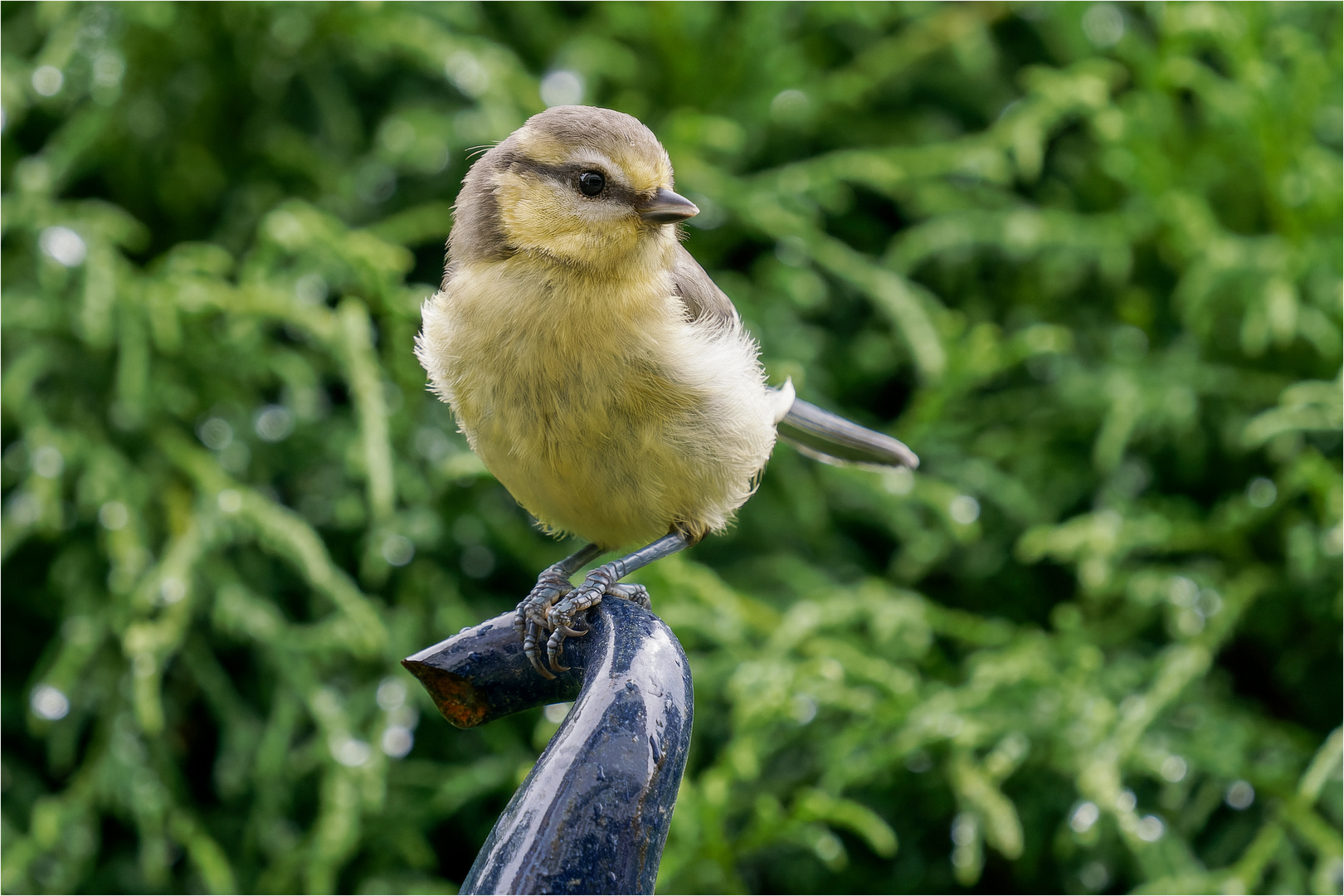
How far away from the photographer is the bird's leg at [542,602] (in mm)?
1165

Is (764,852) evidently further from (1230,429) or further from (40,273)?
(40,273)

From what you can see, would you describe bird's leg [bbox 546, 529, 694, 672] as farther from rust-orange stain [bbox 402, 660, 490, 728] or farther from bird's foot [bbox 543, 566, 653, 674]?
rust-orange stain [bbox 402, 660, 490, 728]

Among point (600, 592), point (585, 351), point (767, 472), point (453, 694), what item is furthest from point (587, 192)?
point (767, 472)

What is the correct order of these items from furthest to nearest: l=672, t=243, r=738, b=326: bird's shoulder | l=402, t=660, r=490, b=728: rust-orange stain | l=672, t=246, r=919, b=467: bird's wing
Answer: l=672, t=246, r=919, b=467: bird's wing, l=672, t=243, r=738, b=326: bird's shoulder, l=402, t=660, r=490, b=728: rust-orange stain

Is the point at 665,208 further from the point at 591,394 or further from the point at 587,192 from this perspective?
the point at 591,394

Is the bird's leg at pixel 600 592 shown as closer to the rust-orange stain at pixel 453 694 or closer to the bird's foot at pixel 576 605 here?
the bird's foot at pixel 576 605

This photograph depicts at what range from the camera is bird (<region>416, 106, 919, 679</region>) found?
50.2 inches

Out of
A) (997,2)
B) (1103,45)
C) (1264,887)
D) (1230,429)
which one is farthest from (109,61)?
(1264,887)

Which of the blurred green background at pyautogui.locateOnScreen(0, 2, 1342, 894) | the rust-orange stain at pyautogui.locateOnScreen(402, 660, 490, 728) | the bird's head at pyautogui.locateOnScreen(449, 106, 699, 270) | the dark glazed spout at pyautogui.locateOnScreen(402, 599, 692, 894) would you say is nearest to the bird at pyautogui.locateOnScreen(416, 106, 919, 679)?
the bird's head at pyautogui.locateOnScreen(449, 106, 699, 270)

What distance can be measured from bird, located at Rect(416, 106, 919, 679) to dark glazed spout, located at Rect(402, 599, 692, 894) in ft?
0.78

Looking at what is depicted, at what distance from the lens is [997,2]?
7.54 feet

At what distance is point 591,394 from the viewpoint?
127 cm

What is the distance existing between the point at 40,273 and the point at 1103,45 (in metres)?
1.99

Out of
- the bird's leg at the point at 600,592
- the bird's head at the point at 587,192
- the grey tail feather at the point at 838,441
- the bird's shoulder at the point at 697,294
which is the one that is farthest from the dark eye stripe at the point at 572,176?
the grey tail feather at the point at 838,441
